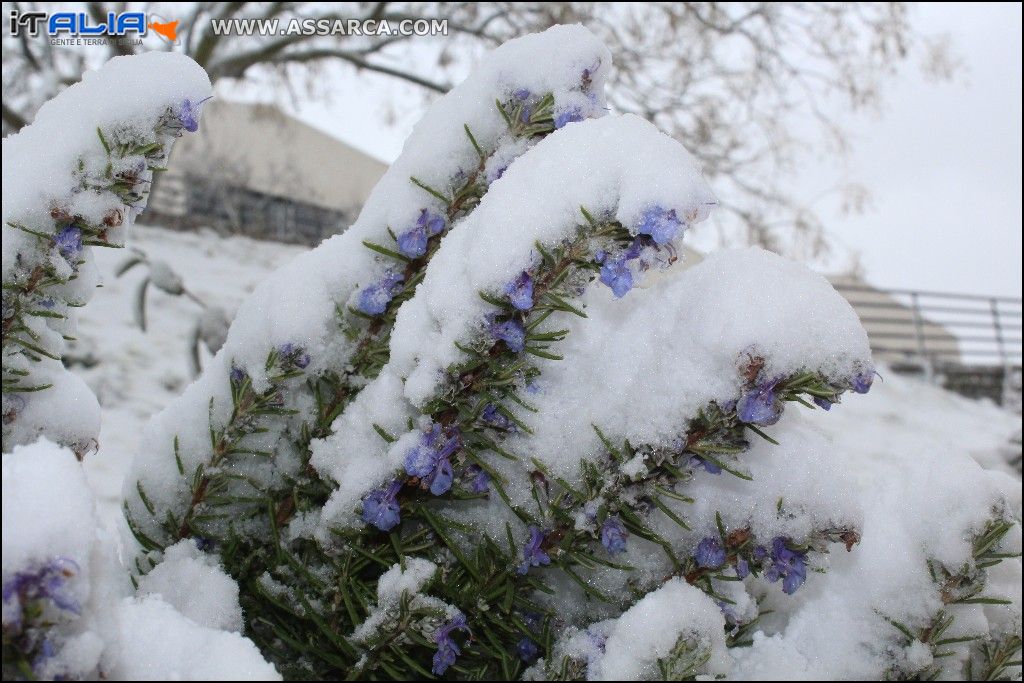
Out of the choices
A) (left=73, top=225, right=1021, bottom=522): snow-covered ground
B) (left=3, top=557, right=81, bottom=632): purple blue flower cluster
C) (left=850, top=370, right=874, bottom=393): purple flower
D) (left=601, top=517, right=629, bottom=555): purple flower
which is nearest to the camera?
(left=3, top=557, right=81, bottom=632): purple blue flower cluster

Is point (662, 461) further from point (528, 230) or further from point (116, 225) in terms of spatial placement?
point (116, 225)

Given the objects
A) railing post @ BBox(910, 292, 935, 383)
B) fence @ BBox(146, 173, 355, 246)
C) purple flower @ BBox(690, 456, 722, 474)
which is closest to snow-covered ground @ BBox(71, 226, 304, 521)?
purple flower @ BBox(690, 456, 722, 474)

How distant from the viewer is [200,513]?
1017mm

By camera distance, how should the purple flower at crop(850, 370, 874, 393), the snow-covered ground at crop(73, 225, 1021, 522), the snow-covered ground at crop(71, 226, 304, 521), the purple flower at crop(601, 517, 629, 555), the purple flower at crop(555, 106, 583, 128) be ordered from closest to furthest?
the purple flower at crop(850, 370, 874, 393) → the purple flower at crop(601, 517, 629, 555) → the purple flower at crop(555, 106, 583, 128) → the snow-covered ground at crop(71, 226, 304, 521) → the snow-covered ground at crop(73, 225, 1021, 522)

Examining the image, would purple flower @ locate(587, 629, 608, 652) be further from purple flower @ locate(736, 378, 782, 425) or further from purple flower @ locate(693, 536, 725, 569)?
purple flower @ locate(736, 378, 782, 425)

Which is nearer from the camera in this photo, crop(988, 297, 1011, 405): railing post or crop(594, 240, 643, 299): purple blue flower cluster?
crop(594, 240, 643, 299): purple blue flower cluster

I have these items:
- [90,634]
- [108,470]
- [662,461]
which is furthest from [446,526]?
[108,470]

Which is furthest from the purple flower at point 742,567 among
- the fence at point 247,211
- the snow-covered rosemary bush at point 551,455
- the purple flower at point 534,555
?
→ the fence at point 247,211

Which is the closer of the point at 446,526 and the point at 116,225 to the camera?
the point at 116,225

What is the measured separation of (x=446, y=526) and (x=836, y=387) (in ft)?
1.54

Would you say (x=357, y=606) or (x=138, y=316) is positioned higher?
(x=357, y=606)

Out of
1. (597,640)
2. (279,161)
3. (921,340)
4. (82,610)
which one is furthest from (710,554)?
(279,161)

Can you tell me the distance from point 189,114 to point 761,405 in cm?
66

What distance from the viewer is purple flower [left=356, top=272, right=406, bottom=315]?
1.00 meters
